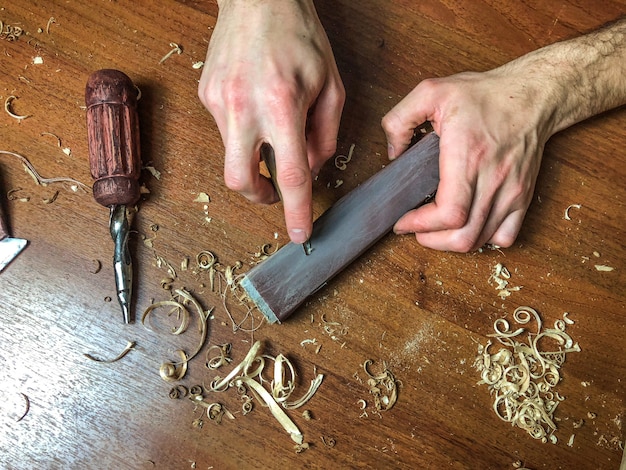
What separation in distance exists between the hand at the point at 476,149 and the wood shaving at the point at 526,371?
22 centimetres

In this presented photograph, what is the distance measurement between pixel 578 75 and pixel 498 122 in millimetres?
275

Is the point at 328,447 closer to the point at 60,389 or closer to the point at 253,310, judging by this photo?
the point at 253,310

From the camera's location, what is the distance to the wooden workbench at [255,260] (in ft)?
4.03

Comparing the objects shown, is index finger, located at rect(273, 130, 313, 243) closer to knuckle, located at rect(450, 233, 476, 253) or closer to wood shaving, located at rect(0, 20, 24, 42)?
knuckle, located at rect(450, 233, 476, 253)

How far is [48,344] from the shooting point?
4.04ft

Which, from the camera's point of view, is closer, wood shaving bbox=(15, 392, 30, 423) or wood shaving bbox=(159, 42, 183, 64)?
wood shaving bbox=(15, 392, 30, 423)

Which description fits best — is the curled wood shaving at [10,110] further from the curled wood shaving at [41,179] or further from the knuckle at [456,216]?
the knuckle at [456,216]

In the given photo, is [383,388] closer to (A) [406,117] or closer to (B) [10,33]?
(A) [406,117]

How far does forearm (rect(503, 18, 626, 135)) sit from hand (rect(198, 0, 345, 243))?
53 cm

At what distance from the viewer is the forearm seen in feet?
4.33

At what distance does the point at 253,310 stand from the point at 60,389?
45 cm

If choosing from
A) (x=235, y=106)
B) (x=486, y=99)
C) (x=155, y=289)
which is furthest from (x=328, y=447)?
(x=486, y=99)

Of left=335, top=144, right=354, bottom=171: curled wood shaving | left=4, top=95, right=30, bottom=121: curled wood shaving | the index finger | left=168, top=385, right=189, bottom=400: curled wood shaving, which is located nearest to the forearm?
left=335, top=144, right=354, bottom=171: curled wood shaving

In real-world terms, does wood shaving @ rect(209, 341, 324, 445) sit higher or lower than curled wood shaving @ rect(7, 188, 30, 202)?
lower
